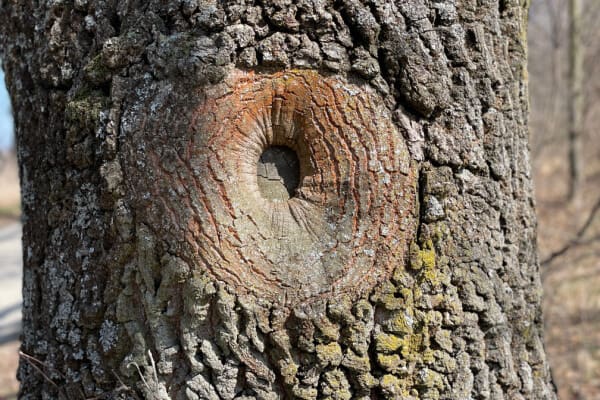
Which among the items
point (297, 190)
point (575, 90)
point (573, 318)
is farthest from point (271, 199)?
point (575, 90)

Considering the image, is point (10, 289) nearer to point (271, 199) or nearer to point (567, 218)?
point (271, 199)

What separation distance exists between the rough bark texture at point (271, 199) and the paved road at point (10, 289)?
6.67 meters

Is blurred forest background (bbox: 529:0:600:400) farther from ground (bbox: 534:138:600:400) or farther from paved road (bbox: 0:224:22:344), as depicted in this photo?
paved road (bbox: 0:224:22:344)

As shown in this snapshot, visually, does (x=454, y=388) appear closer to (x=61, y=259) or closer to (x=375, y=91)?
(x=375, y=91)

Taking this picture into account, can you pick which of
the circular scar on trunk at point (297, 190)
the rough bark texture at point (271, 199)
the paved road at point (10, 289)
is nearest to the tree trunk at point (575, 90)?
the rough bark texture at point (271, 199)

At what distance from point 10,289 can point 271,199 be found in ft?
30.3

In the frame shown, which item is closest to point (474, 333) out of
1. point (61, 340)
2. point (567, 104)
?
point (61, 340)

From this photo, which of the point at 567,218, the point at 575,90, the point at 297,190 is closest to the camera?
the point at 297,190

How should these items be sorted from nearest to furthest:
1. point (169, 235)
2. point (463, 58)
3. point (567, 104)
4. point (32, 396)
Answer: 1. point (169, 235)
2. point (463, 58)
3. point (32, 396)
4. point (567, 104)

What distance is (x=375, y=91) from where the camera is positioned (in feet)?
4.41

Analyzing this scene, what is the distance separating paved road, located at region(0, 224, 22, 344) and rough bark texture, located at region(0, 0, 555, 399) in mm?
6666

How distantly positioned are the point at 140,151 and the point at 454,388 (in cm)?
98

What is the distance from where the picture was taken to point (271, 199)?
138cm

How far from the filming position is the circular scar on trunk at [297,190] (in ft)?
4.22
